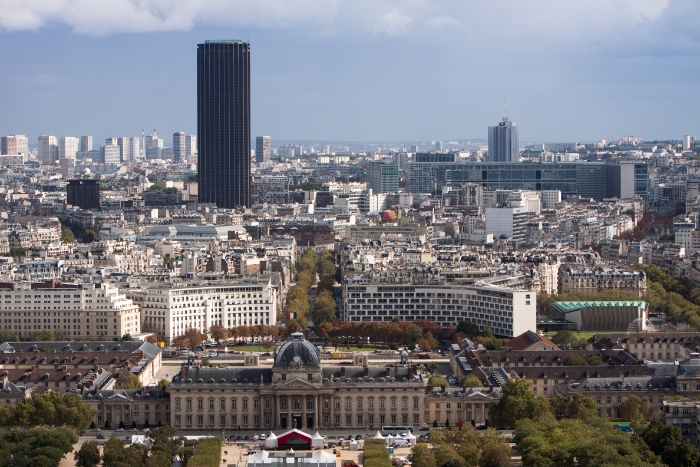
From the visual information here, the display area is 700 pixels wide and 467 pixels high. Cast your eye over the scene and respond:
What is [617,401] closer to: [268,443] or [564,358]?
[564,358]

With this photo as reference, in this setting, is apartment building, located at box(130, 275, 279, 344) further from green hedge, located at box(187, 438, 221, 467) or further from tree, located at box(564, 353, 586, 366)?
green hedge, located at box(187, 438, 221, 467)

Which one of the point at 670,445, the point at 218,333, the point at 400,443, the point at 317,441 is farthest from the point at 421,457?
the point at 218,333

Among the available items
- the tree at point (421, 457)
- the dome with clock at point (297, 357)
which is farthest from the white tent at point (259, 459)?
the dome with clock at point (297, 357)

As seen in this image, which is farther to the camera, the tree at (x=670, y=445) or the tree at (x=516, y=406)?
the tree at (x=516, y=406)

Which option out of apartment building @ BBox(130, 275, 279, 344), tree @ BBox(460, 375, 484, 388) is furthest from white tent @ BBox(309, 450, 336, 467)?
apartment building @ BBox(130, 275, 279, 344)

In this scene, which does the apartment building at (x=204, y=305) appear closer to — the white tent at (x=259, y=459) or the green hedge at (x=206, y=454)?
the green hedge at (x=206, y=454)
